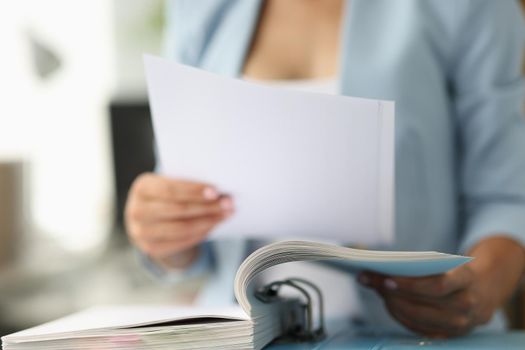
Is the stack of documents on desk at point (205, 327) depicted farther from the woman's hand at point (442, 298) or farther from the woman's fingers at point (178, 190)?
the woman's fingers at point (178, 190)

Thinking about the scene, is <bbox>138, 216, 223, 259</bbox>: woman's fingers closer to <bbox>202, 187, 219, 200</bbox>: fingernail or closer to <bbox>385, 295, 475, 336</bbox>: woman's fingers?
<bbox>202, 187, 219, 200</bbox>: fingernail

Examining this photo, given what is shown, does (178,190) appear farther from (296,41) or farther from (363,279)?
(296,41)

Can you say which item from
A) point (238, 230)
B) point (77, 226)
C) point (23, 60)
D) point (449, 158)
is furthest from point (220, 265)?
point (23, 60)

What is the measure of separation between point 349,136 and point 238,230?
0.71 feet

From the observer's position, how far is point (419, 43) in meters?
0.94

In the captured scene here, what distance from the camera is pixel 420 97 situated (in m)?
0.93

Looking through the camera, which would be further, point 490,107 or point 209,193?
point 490,107

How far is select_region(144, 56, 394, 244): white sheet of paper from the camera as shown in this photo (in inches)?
26.1

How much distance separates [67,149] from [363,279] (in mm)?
2572

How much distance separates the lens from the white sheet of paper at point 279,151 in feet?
2.18

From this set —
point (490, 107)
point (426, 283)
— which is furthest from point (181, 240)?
point (490, 107)

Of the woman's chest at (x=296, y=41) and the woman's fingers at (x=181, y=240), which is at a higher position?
the woman's chest at (x=296, y=41)

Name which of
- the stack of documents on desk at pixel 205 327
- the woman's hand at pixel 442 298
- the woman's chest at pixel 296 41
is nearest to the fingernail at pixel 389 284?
the woman's hand at pixel 442 298

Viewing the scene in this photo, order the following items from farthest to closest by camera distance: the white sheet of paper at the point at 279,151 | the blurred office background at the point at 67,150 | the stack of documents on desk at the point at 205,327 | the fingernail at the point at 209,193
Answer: the blurred office background at the point at 67,150, the fingernail at the point at 209,193, the white sheet of paper at the point at 279,151, the stack of documents on desk at the point at 205,327
